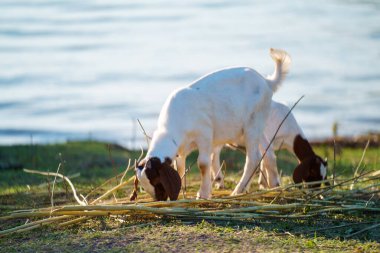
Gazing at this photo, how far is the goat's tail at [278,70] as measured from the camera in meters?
9.32

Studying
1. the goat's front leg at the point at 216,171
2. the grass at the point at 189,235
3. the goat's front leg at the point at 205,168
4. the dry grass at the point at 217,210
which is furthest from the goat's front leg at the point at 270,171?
the dry grass at the point at 217,210

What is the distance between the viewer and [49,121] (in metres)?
18.4

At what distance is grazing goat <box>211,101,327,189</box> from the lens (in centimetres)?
917

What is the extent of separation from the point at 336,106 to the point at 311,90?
95 centimetres

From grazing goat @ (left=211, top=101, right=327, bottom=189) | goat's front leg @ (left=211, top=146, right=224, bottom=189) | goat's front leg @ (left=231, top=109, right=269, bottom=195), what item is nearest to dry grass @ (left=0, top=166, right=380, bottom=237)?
goat's front leg @ (left=231, top=109, right=269, bottom=195)

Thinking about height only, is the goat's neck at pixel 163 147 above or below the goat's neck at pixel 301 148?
above

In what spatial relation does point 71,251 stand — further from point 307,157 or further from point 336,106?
→ point 336,106

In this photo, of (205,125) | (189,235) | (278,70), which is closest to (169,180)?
(189,235)

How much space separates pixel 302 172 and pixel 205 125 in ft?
4.18

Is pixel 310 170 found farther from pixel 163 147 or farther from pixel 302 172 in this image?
pixel 163 147

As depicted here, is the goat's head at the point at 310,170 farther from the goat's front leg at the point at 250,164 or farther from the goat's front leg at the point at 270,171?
the goat's front leg at the point at 250,164

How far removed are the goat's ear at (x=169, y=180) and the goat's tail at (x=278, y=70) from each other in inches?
81.1

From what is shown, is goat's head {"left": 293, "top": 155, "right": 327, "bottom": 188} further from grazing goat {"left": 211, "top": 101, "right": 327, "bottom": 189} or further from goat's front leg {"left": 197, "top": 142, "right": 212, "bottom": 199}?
goat's front leg {"left": 197, "top": 142, "right": 212, "bottom": 199}

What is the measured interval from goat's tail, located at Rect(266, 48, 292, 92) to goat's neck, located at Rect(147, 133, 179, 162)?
5.56ft
